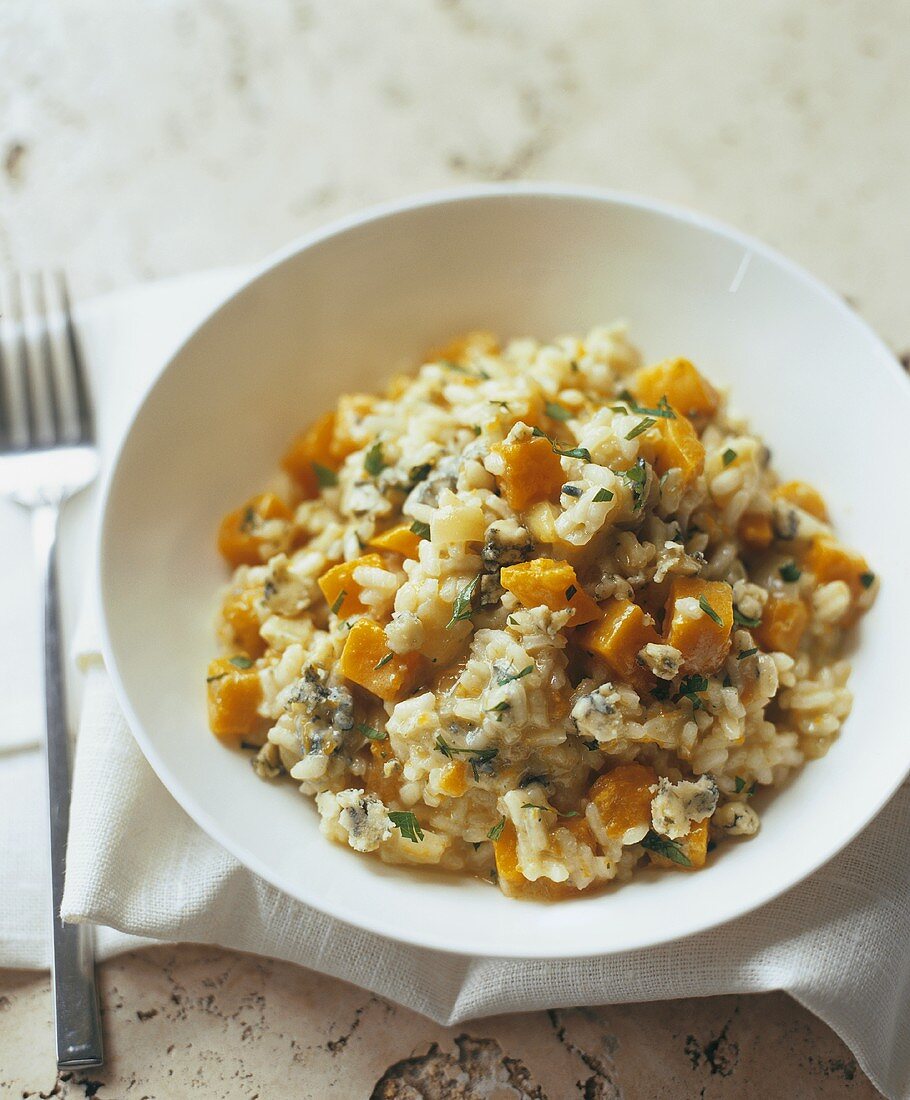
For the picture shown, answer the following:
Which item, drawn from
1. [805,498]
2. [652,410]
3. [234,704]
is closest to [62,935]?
[234,704]

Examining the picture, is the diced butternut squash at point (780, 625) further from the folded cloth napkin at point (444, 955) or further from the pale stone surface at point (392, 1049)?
the pale stone surface at point (392, 1049)

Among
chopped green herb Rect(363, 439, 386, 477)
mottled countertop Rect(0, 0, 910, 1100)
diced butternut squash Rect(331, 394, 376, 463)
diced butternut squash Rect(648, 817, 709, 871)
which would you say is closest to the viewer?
diced butternut squash Rect(648, 817, 709, 871)

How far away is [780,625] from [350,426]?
1577 millimetres

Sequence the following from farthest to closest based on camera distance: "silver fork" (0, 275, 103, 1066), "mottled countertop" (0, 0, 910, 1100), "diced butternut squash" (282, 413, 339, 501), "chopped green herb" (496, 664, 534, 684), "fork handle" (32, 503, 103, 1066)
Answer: "mottled countertop" (0, 0, 910, 1100) → "diced butternut squash" (282, 413, 339, 501) → "silver fork" (0, 275, 103, 1066) → "fork handle" (32, 503, 103, 1066) → "chopped green herb" (496, 664, 534, 684)

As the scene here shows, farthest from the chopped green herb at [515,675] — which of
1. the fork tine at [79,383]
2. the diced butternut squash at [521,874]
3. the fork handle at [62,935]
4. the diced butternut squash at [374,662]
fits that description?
the fork tine at [79,383]

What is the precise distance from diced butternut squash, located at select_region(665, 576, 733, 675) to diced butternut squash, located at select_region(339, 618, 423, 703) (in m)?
0.76

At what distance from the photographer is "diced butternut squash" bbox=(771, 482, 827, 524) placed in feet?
11.5

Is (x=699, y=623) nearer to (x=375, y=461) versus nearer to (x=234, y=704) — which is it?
(x=375, y=461)

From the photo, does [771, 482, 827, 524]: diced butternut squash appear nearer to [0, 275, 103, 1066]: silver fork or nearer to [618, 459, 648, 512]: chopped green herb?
[618, 459, 648, 512]: chopped green herb

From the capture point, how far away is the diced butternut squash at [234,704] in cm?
319

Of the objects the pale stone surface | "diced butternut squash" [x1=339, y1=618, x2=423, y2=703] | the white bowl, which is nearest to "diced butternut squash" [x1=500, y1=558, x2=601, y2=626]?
"diced butternut squash" [x1=339, y1=618, x2=423, y2=703]

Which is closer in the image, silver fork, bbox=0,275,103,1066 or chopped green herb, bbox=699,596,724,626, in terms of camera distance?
chopped green herb, bbox=699,596,724,626

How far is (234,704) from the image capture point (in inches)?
126

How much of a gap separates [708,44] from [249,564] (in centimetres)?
344
